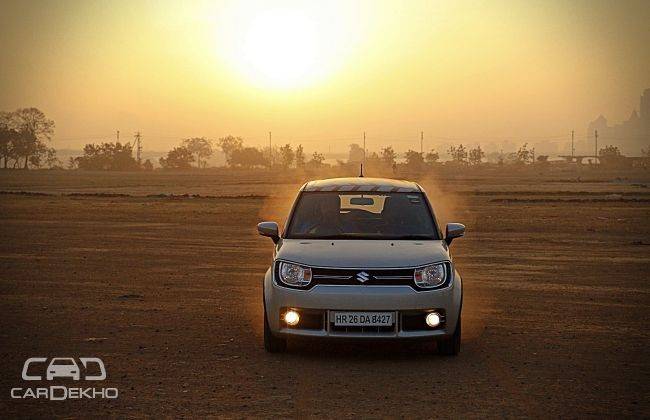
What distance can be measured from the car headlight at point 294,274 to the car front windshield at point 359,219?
857 millimetres

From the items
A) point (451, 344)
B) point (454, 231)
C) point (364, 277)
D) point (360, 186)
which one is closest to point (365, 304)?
point (364, 277)

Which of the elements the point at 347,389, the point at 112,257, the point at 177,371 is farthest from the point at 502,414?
the point at 112,257

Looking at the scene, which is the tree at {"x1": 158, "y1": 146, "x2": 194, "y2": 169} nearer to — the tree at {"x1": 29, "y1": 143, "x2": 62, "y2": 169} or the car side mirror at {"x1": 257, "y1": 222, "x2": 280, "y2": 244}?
the tree at {"x1": 29, "y1": 143, "x2": 62, "y2": 169}

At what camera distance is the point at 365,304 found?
832 cm

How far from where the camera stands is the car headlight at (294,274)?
855 centimetres

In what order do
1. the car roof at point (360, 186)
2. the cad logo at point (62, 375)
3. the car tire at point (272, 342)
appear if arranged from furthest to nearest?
the car roof at point (360, 186)
the car tire at point (272, 342)
the cad logo at point (62, 375)

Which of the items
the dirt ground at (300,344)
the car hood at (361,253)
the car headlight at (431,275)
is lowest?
the dirt ground at (300,344)

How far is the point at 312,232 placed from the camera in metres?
9.62

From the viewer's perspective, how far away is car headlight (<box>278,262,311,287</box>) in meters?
8.55

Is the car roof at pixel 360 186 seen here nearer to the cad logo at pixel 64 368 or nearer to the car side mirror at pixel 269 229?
the car side mirror at pixel 269 229

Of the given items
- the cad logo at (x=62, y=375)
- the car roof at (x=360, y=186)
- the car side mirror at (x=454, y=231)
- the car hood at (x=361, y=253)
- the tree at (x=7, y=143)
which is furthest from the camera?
the tree at (x=7, y=143)

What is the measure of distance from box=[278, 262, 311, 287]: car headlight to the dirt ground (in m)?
0.75

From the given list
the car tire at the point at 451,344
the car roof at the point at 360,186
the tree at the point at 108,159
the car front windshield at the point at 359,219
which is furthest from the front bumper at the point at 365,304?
the tree at the point at 108,159

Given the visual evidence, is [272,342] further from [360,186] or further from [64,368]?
[360,186]
